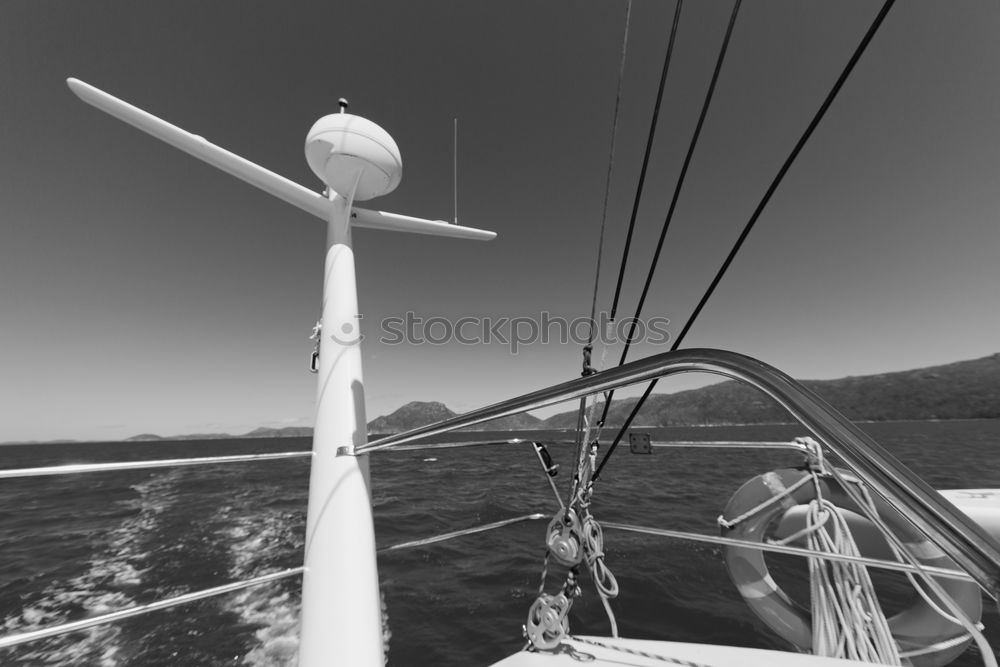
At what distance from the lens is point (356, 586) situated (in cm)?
181

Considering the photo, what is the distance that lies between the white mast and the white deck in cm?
→ 71

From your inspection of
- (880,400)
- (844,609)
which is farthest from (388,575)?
(880,400)

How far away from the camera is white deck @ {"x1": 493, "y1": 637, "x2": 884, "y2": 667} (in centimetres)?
153

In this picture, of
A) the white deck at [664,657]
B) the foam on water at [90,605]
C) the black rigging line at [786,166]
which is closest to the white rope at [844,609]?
the white deck at [664,657]

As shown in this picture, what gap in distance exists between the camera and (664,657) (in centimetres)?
161

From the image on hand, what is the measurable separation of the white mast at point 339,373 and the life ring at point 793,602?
7.86ft

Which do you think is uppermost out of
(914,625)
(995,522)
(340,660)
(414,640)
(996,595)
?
(996,595)

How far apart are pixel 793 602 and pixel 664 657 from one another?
5.41 feet

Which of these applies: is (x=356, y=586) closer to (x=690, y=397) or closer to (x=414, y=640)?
(x=414, y=640)

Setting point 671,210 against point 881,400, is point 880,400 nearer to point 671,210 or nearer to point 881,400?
point 881,400

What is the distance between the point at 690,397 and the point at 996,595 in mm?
116398

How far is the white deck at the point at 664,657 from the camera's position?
1.53m

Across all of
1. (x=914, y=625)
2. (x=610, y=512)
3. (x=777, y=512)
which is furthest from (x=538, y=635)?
(x=610, y=512)

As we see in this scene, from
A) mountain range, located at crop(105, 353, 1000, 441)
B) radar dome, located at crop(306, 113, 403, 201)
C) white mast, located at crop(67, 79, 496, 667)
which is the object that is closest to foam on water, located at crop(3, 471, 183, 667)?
white mast, located at crop(67, 79, 496, 667)
